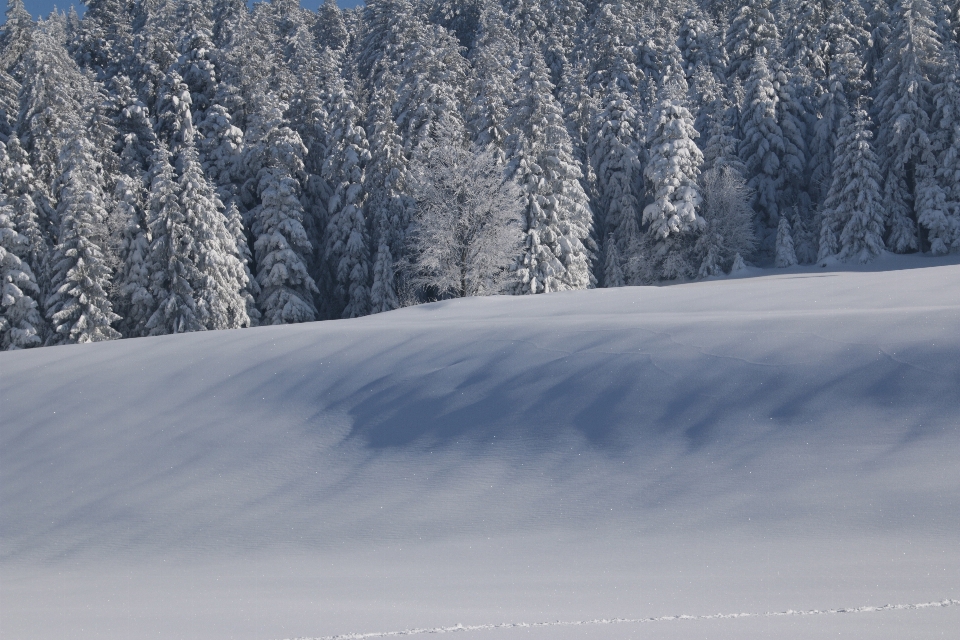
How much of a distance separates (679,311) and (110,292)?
2734cm

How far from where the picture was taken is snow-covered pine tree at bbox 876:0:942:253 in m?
40.5

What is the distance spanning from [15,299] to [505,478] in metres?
28.2

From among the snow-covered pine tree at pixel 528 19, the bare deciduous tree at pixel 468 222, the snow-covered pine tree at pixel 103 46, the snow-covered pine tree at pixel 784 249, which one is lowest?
the snow-covered pine tree at pixel 784 249

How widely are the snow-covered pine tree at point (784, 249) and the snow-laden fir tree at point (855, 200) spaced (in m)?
1.68

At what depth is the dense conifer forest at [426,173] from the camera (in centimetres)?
3350

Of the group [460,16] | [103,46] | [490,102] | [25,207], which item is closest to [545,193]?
[490,102]

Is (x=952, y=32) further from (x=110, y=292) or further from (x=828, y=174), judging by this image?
(x=110, y=292)

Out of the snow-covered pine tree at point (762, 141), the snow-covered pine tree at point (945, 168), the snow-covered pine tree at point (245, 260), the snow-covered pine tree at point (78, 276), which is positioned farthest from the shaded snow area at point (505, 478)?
the snow-covered pine tree at point (762, 141)

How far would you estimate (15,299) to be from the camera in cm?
3136

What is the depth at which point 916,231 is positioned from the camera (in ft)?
134

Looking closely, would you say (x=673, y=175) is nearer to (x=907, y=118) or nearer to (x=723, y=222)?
(x=723, y=222)

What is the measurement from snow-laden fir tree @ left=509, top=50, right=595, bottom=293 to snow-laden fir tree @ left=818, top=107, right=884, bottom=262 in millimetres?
13011

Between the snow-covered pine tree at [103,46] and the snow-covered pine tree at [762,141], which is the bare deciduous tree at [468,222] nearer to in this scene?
the snow-covered pine tree at [762,141]

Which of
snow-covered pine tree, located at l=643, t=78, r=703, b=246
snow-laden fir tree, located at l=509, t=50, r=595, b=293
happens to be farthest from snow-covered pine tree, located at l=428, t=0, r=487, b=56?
snow-laden fir tree, located at l=509, t=50, r=595, b=293
